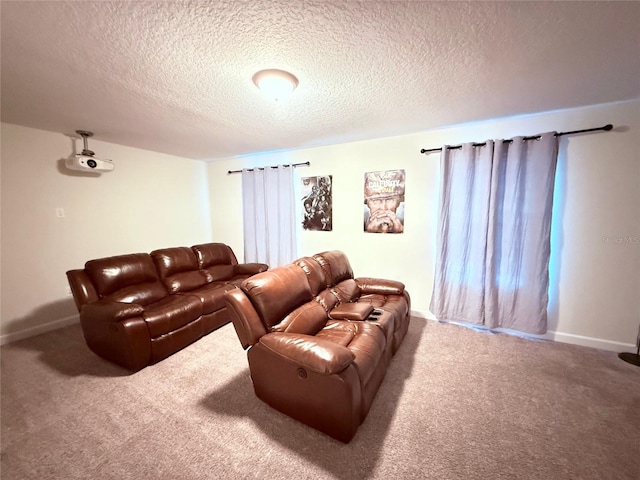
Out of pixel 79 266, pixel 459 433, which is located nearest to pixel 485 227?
pixel 459 433

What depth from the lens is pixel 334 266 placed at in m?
2.72

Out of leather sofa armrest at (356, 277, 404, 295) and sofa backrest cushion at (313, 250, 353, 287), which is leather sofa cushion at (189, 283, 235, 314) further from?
leather sofa armrest at (356, 277, 404, 295)

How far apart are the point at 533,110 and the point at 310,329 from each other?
294 centimetres

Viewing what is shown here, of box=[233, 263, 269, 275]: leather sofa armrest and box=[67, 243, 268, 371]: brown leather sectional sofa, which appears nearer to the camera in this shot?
box=[67, 243, 268, 371]: brown leather sectional sofa

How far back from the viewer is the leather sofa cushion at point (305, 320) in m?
1.82

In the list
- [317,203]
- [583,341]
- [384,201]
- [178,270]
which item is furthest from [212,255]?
[583,341]

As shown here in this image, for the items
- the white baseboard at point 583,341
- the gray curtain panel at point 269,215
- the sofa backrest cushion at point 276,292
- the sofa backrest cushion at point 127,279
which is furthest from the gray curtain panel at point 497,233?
the sofa backrest cushion at point 127,279

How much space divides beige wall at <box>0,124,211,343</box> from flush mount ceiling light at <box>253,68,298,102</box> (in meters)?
2.96

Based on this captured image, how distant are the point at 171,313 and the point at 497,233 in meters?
3.50

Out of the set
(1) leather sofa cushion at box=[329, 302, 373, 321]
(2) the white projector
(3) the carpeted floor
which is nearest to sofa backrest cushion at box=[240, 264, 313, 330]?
(1) leather sofa cushion at box=[329, 302, 373, 321]

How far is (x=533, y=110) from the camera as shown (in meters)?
2.37

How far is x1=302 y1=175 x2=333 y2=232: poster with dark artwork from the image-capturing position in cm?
369

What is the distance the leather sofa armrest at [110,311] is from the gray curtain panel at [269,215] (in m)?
2.15

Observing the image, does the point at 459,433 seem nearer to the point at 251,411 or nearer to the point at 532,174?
the point at 251,411
